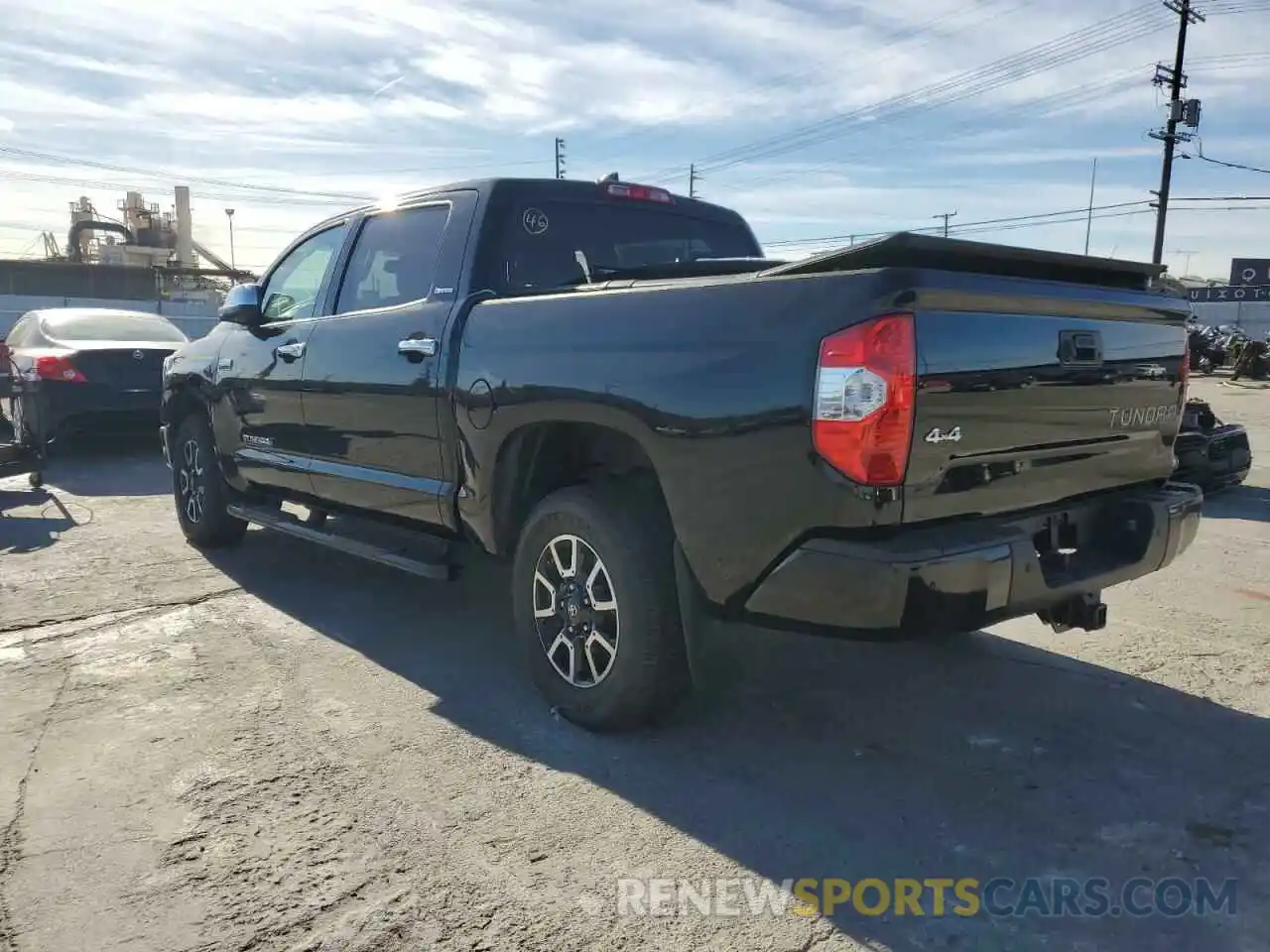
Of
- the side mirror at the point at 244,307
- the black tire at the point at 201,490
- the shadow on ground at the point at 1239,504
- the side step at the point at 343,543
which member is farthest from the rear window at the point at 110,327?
the shadow on ground at the point at 1239,504

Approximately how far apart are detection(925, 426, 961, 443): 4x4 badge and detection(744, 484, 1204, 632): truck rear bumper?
257 millimetres

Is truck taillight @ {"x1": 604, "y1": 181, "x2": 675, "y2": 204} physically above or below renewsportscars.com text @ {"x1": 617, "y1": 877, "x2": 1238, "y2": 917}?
above

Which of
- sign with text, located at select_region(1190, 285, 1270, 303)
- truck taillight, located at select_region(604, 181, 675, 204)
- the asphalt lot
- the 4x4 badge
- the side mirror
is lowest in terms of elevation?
the asphalt lot

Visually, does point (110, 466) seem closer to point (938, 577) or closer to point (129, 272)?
point (938, 577)

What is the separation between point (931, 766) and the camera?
3.25 meters

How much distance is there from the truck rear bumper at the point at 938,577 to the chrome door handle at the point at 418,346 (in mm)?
1828

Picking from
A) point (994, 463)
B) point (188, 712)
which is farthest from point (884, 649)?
point (188, 712)

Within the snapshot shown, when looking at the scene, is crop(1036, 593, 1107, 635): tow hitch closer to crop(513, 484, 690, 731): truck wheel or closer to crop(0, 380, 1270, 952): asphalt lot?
crop(0, 380, 1270, 952): asphalt lot

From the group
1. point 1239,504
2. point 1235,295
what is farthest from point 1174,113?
point 1239,504

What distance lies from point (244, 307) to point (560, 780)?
11.7 ft

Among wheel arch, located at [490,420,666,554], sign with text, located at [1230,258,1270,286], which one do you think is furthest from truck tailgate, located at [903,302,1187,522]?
sign with text, located at [1230,258,1270,286]

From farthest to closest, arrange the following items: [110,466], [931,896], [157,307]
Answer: [157,307]
[110,466]
[931,896]

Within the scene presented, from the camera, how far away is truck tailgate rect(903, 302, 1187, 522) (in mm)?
2680

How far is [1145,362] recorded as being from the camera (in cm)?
342
